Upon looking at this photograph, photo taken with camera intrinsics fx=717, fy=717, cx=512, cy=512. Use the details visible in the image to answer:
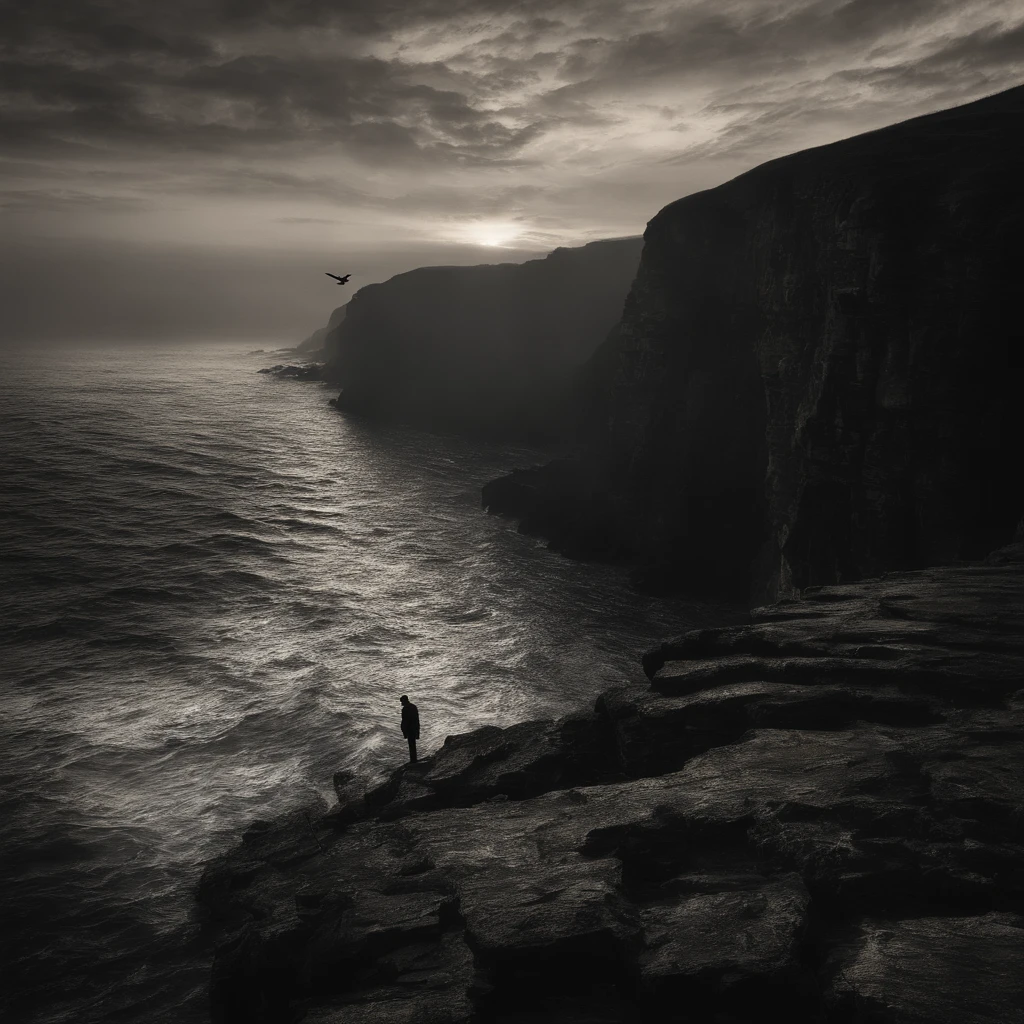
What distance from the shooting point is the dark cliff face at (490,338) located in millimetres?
124500

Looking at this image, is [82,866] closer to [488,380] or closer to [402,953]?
[402,953]

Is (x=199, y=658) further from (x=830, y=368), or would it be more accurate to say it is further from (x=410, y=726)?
(x=830, y=368)

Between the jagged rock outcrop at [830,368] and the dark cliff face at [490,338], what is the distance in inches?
2005

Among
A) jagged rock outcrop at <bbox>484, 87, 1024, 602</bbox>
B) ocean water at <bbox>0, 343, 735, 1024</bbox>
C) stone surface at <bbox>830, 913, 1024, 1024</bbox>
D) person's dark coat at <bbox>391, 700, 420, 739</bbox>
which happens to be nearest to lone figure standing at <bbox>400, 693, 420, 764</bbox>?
person's dark coat at <bbox>391, 700, 420, 739</bbox>

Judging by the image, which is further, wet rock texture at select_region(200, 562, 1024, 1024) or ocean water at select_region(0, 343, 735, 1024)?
ocean water at select_region(0, 343, 735, 1024)

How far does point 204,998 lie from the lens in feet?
62.4

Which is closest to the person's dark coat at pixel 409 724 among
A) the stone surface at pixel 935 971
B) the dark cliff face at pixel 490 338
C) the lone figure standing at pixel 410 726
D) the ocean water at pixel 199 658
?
the lone figure standing at pixel 410 726

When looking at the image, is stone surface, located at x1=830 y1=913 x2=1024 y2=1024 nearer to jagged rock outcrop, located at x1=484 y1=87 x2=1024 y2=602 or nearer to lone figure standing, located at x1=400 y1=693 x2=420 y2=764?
lone figure standing, located at x1=400 y1=693 x2=420 y2=764

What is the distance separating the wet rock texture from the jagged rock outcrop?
40.4 feet

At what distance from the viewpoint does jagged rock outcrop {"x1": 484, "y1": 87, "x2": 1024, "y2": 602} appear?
33.0 m

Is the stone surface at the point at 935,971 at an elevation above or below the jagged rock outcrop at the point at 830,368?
below

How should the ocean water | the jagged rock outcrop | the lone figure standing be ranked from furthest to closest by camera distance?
the jagged rock outcrop
the lone figure standing
the ocean water

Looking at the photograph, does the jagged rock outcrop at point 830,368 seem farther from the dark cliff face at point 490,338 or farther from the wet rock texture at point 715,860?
the dark cliff face at point 490,338

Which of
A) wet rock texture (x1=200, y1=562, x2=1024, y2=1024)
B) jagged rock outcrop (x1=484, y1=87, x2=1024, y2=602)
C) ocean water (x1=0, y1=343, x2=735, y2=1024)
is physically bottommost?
ocean water (x1=0, y1=343, x2=735, y2=1024)
